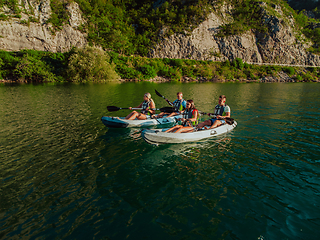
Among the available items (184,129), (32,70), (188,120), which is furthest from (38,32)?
(184,129)

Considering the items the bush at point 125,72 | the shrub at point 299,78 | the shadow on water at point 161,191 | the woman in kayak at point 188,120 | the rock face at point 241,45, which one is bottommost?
the shadow on water at point 161,191

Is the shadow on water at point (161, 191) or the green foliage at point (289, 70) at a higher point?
the green foliage at point (289, 70)

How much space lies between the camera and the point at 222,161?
721 cm

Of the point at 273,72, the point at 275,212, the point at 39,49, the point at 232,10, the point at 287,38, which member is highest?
the point at 232,10

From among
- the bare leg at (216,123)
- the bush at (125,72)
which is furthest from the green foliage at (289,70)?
the bare leg at (216,123)

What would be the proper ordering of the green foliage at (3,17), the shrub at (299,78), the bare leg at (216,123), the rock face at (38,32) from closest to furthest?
the bare leg at (216,123)
the green foliage at (3,17)
the rock face at (38,32)
the shrub at (299,78)

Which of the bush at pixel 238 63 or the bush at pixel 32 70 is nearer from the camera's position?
the bush at pixel 32 70

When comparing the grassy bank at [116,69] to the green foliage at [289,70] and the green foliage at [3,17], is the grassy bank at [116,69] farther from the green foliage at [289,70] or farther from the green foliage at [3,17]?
the green foliage at [3,17]

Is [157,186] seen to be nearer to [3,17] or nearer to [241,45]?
[3,17]

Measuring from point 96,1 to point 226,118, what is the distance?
8993 centimetres

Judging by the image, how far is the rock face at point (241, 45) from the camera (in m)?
77.8

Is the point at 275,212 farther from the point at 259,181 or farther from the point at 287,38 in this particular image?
the point at 287,38

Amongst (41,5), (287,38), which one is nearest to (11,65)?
(41,5)

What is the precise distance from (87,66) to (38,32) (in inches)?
1038
